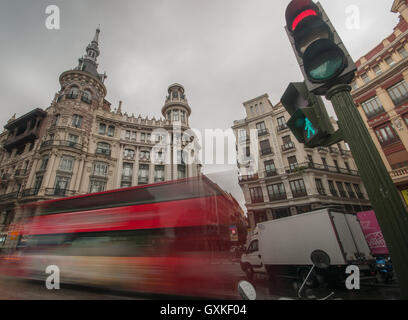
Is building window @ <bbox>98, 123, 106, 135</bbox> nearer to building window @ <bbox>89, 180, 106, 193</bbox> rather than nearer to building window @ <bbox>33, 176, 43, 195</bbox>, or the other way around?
building window @ <bbox>89, 180, 106, 193</bbox>

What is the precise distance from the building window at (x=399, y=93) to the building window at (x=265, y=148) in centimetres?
1250

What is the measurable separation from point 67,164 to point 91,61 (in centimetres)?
2144

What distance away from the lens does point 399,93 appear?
1546 centimetres

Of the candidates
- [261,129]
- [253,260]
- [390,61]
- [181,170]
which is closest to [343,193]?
[261,129]

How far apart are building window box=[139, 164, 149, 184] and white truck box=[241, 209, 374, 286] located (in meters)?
20.9

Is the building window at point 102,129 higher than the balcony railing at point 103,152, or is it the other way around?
the building window at point 102,129

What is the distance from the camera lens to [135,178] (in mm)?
25609

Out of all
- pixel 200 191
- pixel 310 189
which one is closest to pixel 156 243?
pixel 200 191

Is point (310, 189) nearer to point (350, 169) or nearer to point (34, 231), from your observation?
point (350, 169)

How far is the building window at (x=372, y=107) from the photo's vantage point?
16.8 m

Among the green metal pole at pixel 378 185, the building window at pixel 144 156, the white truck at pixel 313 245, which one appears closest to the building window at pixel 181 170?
the building window at pixel 144 156

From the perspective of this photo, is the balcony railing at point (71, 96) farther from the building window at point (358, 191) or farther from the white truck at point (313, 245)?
the building window at point (358, 191)

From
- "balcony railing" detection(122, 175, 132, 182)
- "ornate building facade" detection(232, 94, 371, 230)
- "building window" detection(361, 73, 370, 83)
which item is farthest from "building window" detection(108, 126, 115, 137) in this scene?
"building window" detection(361, 73, 370, 83)

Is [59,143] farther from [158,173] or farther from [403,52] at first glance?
[403,52]
